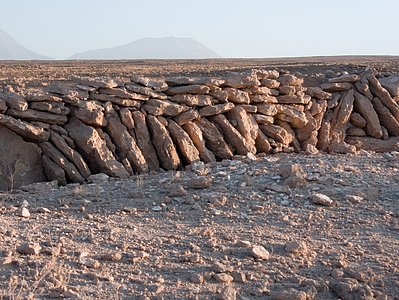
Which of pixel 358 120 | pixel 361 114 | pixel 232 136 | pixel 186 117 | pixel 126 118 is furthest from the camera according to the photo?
pixel 361 114

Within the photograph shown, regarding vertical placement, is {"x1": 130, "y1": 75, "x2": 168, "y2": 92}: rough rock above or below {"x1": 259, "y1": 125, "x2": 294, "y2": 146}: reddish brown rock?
above

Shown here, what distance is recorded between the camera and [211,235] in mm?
6332

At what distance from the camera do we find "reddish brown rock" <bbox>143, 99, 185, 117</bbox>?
1028 cm

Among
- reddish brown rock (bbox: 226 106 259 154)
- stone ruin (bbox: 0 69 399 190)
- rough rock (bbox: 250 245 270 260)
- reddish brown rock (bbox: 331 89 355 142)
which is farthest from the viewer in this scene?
reddish brown rock (bbox: 331 89 355 142)

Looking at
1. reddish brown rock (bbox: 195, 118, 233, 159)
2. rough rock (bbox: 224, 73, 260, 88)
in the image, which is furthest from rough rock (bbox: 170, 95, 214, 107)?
rough rock (bbox: 224, 73, 260, 88)

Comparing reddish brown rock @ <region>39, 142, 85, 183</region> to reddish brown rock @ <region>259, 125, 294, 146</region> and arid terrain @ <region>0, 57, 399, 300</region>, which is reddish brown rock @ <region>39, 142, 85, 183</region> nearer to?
arid terrain @ <region>0, 57, 399, 300</region>

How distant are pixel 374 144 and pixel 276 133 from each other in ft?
9.24

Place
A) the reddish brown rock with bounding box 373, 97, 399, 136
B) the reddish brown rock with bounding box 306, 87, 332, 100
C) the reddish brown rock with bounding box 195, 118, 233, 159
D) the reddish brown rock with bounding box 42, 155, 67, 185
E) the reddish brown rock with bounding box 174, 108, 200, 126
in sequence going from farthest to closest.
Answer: the reddish brown rock with bounding box 373, 97, 399, 136, the reddish brown rock with bounding box 306, 87, 332, 100, the reddish brown rock with bounding box 195, 118, 233, 159, the reddish brown rock with bounding box 174, 108, 200, 126, the reddish brown rock with bounding box 42, 155, 67, 185

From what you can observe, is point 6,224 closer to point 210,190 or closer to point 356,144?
point 210,190

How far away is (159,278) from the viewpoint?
16.8 feet

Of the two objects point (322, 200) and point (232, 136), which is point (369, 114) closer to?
point (232, 136)

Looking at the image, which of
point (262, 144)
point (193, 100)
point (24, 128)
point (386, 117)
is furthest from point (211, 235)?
point (386, 117)

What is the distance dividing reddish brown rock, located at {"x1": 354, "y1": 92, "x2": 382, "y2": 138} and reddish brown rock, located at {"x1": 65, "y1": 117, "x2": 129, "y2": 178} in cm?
632

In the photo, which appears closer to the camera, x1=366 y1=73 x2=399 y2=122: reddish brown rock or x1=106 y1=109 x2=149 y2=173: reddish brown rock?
x1=106 y1=109 x2=149 y2=173: reddish brown rock
